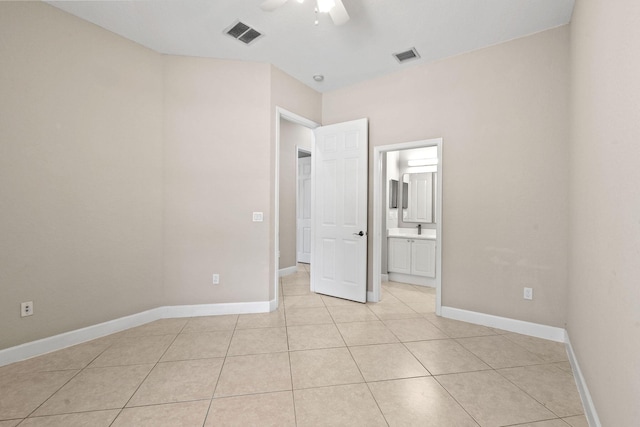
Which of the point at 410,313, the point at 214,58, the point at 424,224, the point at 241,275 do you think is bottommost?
the point at 410,313

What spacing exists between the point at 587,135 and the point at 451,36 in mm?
1681

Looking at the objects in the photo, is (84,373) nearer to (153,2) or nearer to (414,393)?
(414,393)

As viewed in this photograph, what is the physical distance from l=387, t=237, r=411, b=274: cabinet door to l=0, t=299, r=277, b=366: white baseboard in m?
2.37

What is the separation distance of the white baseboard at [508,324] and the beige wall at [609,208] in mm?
570

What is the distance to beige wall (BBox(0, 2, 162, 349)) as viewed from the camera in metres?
2.22

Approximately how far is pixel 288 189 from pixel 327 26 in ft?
10.3

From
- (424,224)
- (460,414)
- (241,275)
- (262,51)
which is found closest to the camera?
(460,414)

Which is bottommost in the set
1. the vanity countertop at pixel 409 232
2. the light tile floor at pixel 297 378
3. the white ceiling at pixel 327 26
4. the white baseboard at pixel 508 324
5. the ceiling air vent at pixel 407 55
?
the light tile floor at pixel 297 378

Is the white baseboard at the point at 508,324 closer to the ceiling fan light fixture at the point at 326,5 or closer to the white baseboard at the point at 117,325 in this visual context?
the white baseboard at the point at 117,325

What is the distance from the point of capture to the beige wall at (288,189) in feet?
17.4

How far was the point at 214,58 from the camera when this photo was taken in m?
3.29

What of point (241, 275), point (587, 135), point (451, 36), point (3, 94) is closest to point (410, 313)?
point (241, 275)

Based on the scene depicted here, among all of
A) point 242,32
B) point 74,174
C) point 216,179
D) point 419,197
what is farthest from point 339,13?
point 419,197

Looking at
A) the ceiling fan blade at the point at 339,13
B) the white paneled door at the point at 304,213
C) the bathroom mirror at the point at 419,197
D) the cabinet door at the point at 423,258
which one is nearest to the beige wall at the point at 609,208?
the ceiling fan blade at the point at 339,13
